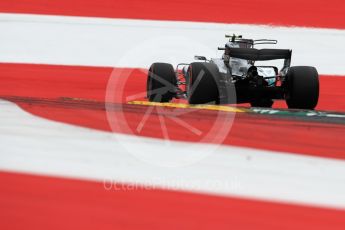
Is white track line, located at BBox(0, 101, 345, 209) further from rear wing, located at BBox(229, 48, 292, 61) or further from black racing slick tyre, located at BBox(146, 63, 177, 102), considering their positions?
black racing slick tyre, located at BBox(146, 63, 177, 102)

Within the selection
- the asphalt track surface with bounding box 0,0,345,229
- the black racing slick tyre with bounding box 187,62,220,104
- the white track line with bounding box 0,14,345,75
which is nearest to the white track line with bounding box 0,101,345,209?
the asphalt track surface with bounding box 0,0,345,229

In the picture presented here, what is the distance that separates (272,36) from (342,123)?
485 cm

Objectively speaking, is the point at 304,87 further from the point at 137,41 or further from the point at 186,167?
the point at 137,41

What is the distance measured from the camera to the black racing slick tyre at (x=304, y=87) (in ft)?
22.5

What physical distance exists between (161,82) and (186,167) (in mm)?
3337

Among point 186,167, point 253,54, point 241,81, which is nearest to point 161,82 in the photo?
point 241,81

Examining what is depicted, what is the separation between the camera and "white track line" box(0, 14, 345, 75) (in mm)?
10188

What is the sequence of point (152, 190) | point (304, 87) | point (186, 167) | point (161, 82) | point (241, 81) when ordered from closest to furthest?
point (152, 190) → point (186, 167) → point (304, 87) → point (241, 81) → point (161, 82)

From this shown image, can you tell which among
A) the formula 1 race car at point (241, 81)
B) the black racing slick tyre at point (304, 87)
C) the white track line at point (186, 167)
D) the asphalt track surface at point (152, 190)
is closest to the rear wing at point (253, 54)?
the formula 1 race car at point (241, 81)

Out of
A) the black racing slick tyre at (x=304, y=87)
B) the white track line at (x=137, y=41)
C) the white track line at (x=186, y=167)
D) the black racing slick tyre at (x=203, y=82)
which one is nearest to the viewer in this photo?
the white track line at (x=186, y=167)

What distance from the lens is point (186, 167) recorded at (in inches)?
176

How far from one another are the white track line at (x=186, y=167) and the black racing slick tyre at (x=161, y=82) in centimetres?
247

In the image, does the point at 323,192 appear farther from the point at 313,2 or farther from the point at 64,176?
the point at 313,2

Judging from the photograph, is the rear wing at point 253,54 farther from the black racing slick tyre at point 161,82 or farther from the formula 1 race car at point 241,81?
the black racing slick tyre at point 161,82
